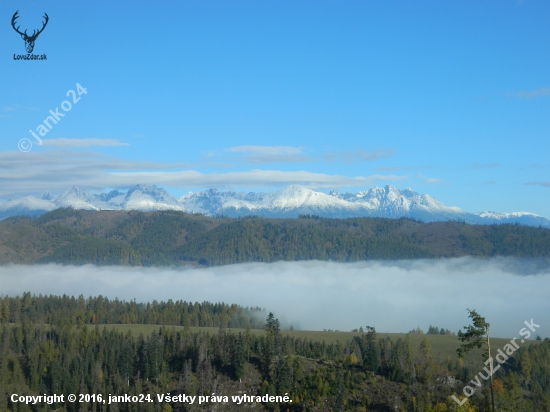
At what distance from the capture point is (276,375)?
140 m

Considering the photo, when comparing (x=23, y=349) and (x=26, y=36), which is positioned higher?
(x=26, y=36)

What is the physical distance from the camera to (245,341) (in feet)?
511

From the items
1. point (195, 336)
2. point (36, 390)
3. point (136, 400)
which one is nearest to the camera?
point (136, 400)

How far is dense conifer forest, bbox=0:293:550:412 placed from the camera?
133 metres

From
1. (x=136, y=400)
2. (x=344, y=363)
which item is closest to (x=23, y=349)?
(x=136, y=400)

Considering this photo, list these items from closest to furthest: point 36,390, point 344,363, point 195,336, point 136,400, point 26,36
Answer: point 26,36 < point 136,400 < point 344,363 < point 36,390 < point 195,336

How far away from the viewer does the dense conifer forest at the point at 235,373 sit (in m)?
133

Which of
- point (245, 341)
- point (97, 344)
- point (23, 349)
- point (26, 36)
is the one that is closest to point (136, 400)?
point (245, 341)

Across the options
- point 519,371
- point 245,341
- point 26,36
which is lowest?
point 519,371

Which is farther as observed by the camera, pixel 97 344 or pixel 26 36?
pixel 97 344

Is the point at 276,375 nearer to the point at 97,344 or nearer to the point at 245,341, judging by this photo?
the point at 245,341

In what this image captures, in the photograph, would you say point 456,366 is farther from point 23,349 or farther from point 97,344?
point 23,349

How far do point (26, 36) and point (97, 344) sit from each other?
10059 cm

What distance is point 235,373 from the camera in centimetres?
14362
